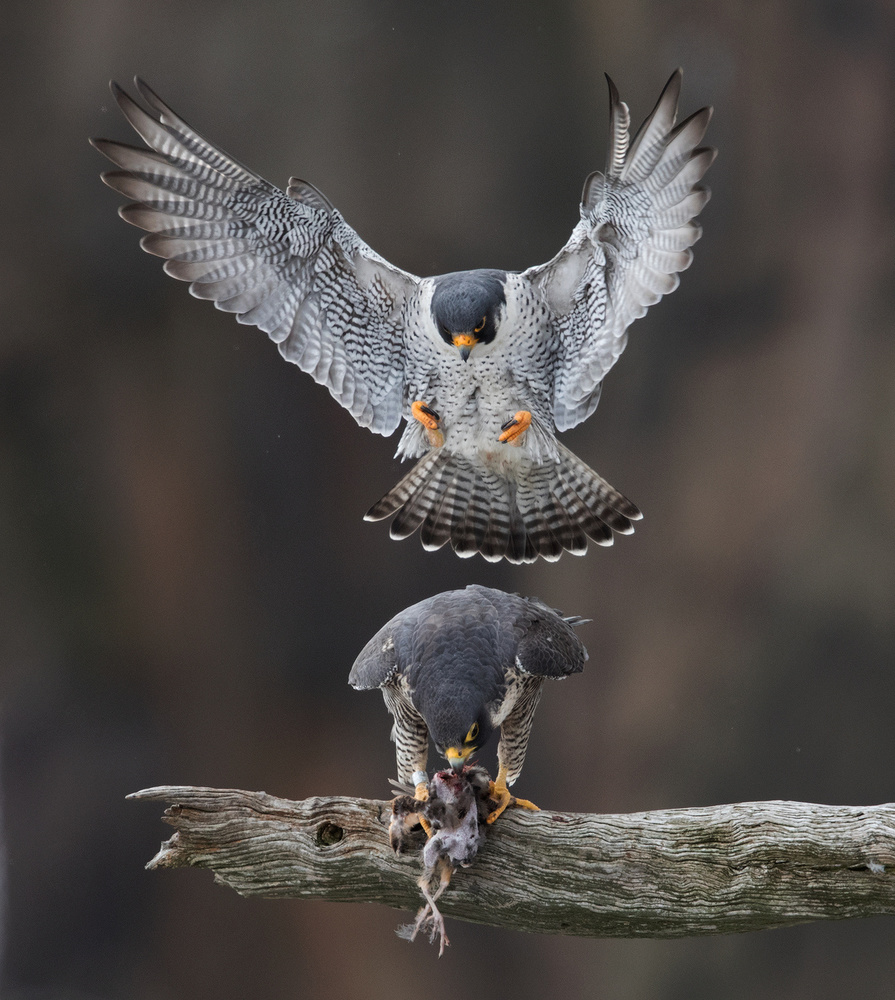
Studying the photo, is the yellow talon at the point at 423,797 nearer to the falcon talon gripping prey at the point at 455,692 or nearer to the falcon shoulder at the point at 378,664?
the falcon talon gripping prey at the point at 455,692

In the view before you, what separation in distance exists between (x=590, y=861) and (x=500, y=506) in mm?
1159

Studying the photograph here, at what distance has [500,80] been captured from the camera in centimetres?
416

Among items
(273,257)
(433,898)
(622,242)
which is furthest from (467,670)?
(273,257)

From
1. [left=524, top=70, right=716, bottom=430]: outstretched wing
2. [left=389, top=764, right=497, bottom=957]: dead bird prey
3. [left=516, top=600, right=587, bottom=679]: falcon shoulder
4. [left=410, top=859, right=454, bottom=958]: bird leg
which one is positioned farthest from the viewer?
[left=524, top=70, right=716, bottom=430]: outstretched wing

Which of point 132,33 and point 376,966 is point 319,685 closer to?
point 376,966

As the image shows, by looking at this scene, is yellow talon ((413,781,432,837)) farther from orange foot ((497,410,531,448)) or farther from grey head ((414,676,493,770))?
orange foot ((497,410,531,448))

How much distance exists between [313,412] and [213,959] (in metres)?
2.44

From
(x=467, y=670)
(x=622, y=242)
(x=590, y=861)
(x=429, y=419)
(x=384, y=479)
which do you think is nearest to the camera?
(x=467, y=670)

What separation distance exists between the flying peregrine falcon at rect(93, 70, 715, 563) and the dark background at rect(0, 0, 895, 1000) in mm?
1221

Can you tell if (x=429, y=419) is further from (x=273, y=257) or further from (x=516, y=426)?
(x=273, y=257)

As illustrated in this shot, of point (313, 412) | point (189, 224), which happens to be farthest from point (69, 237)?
point (189, 224)

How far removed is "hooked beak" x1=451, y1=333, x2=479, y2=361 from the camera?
9.03ft

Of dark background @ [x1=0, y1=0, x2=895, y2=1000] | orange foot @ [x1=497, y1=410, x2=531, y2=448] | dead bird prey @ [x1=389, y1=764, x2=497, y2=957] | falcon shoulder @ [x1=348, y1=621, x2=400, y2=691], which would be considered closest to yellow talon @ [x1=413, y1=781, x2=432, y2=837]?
dead bird prey @ [x1=389, y1=764, x2=497, y2=957]

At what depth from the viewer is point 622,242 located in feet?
8.77
